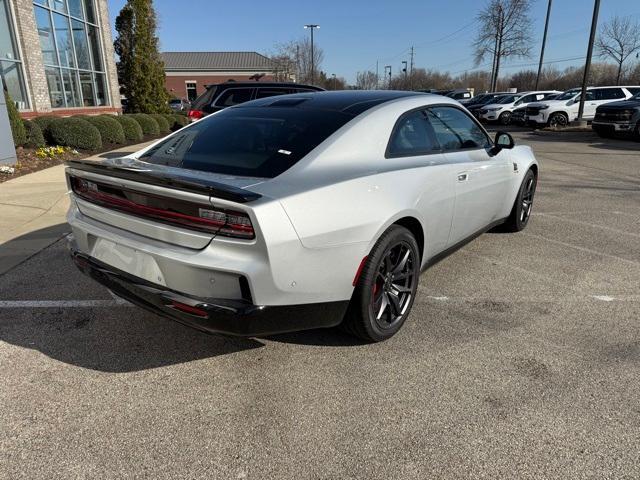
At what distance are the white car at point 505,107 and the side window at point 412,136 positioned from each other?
23.6 metres

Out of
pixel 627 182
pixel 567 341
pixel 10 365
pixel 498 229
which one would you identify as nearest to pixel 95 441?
pixel 10 365

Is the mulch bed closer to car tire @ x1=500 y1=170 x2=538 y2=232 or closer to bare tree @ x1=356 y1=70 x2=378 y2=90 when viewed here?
car tire @ x1=500 y1=170 x2=538 y2=232

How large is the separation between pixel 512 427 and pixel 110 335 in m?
2.49

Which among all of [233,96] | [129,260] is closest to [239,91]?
[233,96]

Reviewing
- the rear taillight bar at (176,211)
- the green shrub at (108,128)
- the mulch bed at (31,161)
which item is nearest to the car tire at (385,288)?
the rear taillight bar at (176,211)

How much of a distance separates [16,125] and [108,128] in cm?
310

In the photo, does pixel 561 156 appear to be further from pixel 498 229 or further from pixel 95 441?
pixel 95 441

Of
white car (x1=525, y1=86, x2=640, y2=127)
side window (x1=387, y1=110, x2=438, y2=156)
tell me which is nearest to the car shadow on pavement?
side window (x1=387, y1=110, x2=438, y2=156)

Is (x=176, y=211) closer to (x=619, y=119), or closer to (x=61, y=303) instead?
(x=61, y=303)

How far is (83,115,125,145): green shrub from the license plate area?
38.1ft

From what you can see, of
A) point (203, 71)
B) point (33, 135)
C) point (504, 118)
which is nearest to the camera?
point (33, 135)

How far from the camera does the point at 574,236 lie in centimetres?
541

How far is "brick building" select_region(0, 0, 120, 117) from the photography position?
45.3 feet

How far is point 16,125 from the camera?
10.2 meters
